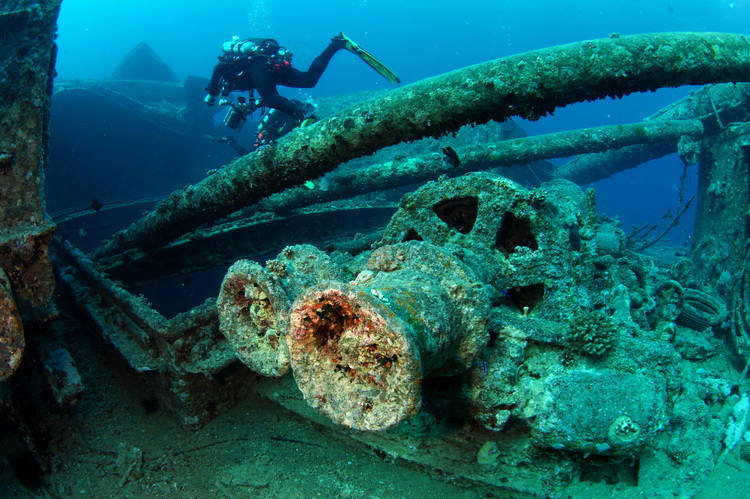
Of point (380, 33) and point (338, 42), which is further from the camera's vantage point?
point (380, 33)

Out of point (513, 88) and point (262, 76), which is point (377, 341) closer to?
point (513, 88)

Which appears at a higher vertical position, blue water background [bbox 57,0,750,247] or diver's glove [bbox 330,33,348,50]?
blue water background [bbox 57,0,750,247]

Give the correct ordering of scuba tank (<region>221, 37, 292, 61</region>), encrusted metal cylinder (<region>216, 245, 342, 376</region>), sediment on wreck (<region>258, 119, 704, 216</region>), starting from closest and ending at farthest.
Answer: encrusted metal cylinder (<region>216, 245, 342, 376</region>) < sediment on wreck (<region>258, 119, 704, 216</region>) < scuba tank (<region>221, 37, 292, 61</region>)

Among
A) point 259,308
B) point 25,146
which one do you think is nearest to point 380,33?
point 25,146

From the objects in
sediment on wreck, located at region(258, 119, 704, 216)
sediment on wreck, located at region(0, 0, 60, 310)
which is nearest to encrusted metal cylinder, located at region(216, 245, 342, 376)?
A: sediment on wreck, located at region(0, 0, 60, 310)

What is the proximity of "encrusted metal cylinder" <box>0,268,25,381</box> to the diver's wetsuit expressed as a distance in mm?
6063

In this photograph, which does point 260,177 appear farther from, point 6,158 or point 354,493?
point 354,493

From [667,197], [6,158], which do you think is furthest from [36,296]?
[667,197]

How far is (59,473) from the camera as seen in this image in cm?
296

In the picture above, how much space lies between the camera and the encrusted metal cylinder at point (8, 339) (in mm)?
2502

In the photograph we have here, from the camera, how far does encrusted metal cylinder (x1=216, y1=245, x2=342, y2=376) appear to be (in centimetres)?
239

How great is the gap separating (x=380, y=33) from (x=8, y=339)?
146 meters

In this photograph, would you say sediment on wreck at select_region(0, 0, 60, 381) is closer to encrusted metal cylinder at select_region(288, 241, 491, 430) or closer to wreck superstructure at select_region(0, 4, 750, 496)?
wreck superstructure at select_region(0, 4, 750, 496)

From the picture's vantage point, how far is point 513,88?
2736mm
